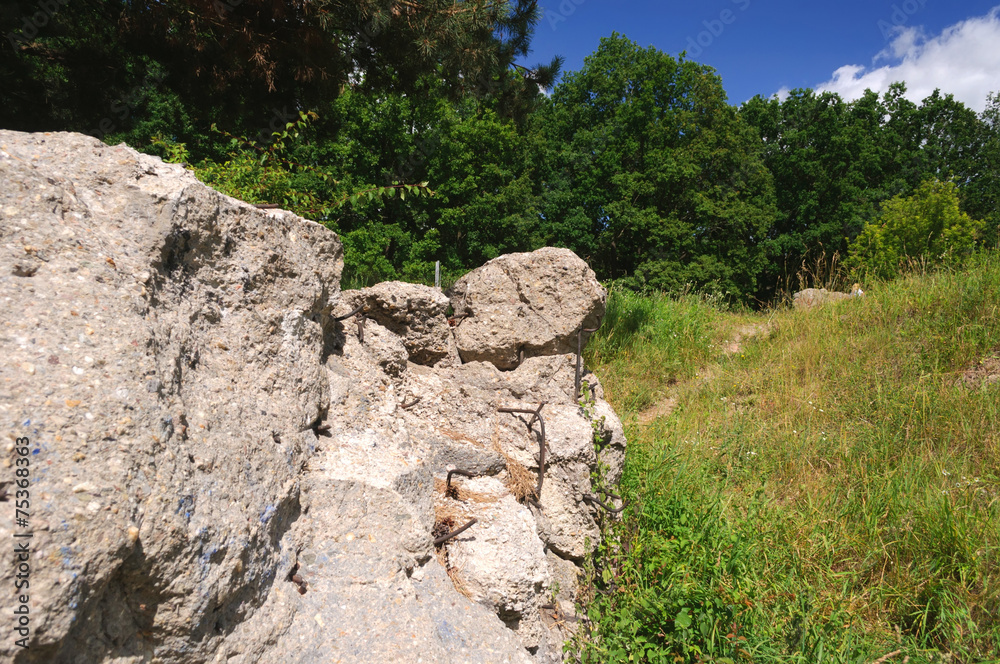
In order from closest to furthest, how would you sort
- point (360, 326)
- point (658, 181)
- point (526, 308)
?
1. point (360, 326)
2. point (526, 308)
3. point (658, 181)

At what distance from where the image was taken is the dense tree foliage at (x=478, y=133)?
375 centimetres

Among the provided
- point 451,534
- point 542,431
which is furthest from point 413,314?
point 451,534

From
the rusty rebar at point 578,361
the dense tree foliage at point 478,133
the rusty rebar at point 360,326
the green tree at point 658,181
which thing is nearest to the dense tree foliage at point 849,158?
the dense tree foliage at point 478,133

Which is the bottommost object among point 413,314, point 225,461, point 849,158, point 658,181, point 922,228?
point 225,461

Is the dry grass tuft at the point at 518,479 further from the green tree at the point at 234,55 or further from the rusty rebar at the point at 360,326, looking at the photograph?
the green tree at the point at 234,55

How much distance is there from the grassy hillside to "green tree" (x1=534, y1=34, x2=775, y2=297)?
11.9 m

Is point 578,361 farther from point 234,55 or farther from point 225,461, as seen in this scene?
point 234,55

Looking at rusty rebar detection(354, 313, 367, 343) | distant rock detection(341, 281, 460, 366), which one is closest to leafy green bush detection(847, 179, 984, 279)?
distant rock detection(341, 281, 460, 366)

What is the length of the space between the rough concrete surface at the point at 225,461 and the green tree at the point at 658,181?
15808mm

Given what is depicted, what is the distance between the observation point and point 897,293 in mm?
6098

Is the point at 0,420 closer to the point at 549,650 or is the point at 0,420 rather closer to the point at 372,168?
the point at 549,650

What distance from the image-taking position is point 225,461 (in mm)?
1612

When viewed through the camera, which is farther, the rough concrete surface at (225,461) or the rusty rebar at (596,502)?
the rusty rebar at (596,502)

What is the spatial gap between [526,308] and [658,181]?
1649cm
